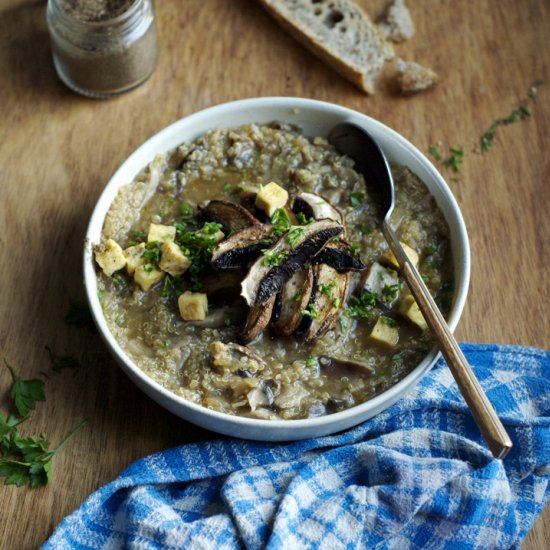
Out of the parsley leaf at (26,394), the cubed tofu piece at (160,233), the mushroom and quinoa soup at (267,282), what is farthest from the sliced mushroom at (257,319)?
the parsley leaf at (26,394)

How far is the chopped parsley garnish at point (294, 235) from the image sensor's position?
3924 millimetres

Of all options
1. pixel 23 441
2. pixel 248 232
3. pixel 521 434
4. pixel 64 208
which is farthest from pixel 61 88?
pixel 521 434

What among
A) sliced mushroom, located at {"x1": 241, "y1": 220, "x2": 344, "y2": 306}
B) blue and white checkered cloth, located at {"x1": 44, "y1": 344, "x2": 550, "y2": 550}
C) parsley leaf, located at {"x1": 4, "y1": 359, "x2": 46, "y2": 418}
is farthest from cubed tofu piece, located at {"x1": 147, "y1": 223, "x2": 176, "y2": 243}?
blue and white checkered cloth, located at {"x1": 44, "y1": 344, "x2": 550, "y2": 550}

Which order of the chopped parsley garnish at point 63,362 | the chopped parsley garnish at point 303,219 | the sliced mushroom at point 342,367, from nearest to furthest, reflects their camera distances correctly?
1. the sliced mushroom at point 342,367
2. the chopped parsley garnish at point 303,219
3. the chopped parsley garnish at point 63,362

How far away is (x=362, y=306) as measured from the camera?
162 inches

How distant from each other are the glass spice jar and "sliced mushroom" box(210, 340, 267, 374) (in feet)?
6.62

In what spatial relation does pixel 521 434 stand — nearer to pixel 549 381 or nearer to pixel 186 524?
pixel 549 381

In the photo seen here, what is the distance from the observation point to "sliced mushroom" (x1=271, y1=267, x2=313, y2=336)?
3.92 m

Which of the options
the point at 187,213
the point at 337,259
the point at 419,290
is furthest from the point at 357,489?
the point at 187,213

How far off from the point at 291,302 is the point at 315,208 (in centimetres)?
51

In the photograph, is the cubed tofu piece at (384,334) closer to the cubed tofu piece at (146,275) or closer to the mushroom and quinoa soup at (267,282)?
the mushroom and quinoa soup at (267,282)

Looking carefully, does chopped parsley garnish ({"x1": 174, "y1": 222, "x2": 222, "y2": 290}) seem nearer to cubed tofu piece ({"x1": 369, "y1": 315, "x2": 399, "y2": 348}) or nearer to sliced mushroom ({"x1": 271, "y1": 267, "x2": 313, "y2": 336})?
sliced mushroom ({"x1": 271, "y1": 267, "x2": 313, "y2": 336})

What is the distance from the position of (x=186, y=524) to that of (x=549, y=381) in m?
1.87

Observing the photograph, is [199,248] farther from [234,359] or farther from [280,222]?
[234,359]
